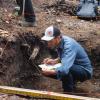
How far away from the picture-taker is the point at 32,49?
8578mm

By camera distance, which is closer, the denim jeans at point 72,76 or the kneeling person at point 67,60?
the kneeling person at point 67,60

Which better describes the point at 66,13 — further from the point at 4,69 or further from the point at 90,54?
the point at 4,69

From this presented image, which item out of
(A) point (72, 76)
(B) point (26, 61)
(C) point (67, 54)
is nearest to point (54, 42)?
(C) point (67, 54)

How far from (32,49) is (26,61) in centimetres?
30

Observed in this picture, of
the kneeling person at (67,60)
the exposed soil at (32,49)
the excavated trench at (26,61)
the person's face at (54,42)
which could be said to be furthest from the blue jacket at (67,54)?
the excavated trench at (26,61)

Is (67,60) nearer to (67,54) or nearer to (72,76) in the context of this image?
(67,54)

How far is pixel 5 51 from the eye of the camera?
25.4 ft

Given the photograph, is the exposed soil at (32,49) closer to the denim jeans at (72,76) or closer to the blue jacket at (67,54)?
the denim jeans at (72,76)

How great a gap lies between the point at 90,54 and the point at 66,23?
5.35ft

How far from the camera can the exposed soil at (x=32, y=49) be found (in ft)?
25.6

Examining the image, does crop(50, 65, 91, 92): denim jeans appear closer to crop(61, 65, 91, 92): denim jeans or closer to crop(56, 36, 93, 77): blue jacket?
crop(61, 65, 91, 92): denim jeans

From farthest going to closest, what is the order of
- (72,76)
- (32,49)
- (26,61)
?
(32,49)
(26,61)
(72,76)

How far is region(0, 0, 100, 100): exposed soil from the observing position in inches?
307

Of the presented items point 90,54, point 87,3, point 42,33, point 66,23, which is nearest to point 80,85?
point 90,54
